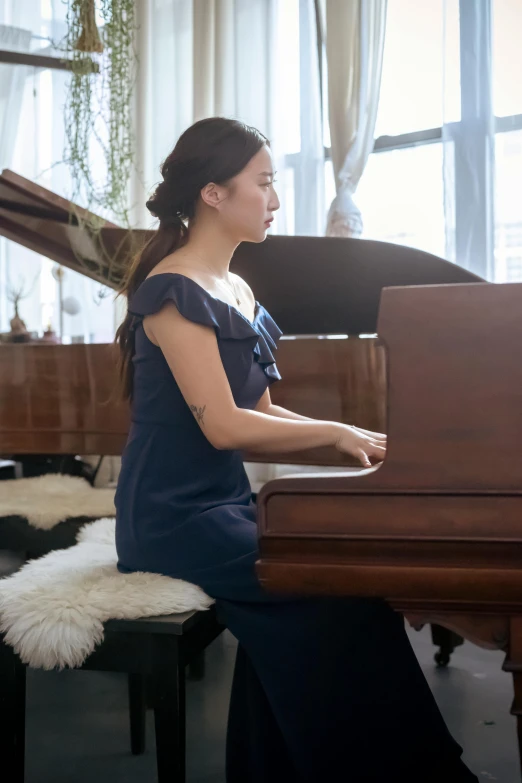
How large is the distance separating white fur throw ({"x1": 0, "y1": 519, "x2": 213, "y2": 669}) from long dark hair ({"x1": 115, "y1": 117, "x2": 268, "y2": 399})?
0.45 metres

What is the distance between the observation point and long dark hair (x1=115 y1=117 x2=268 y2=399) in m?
1.58

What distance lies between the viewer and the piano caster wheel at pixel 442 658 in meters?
2.46

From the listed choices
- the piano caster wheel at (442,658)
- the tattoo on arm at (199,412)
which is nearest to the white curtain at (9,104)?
the piano caster wheel at (442,658)

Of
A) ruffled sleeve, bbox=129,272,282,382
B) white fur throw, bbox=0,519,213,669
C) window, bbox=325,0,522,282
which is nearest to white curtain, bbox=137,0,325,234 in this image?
window, bbox=325,0,522,282

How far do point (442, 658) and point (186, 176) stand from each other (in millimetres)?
1616

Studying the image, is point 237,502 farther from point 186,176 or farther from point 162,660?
point 186,176

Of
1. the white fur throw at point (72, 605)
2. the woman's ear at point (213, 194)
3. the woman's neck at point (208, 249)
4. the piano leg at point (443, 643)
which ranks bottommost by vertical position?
the piano leg at point (443, 643)

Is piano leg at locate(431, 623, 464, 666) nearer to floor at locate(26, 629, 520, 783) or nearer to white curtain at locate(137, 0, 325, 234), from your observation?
floor at locate(26, 629, 520, 783)

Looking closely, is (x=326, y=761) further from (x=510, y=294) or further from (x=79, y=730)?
(x=79, y=730)

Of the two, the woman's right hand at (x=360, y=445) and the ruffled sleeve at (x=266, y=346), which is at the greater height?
the ruffled sleeve at (x=266, y=346)

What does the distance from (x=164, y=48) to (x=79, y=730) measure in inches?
131

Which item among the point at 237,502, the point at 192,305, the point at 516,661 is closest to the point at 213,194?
the point at 192,305

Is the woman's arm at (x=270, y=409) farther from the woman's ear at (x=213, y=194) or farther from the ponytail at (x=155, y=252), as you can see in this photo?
the woman's ear at (x=213, y=194)

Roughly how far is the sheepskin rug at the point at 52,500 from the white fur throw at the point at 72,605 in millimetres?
741
